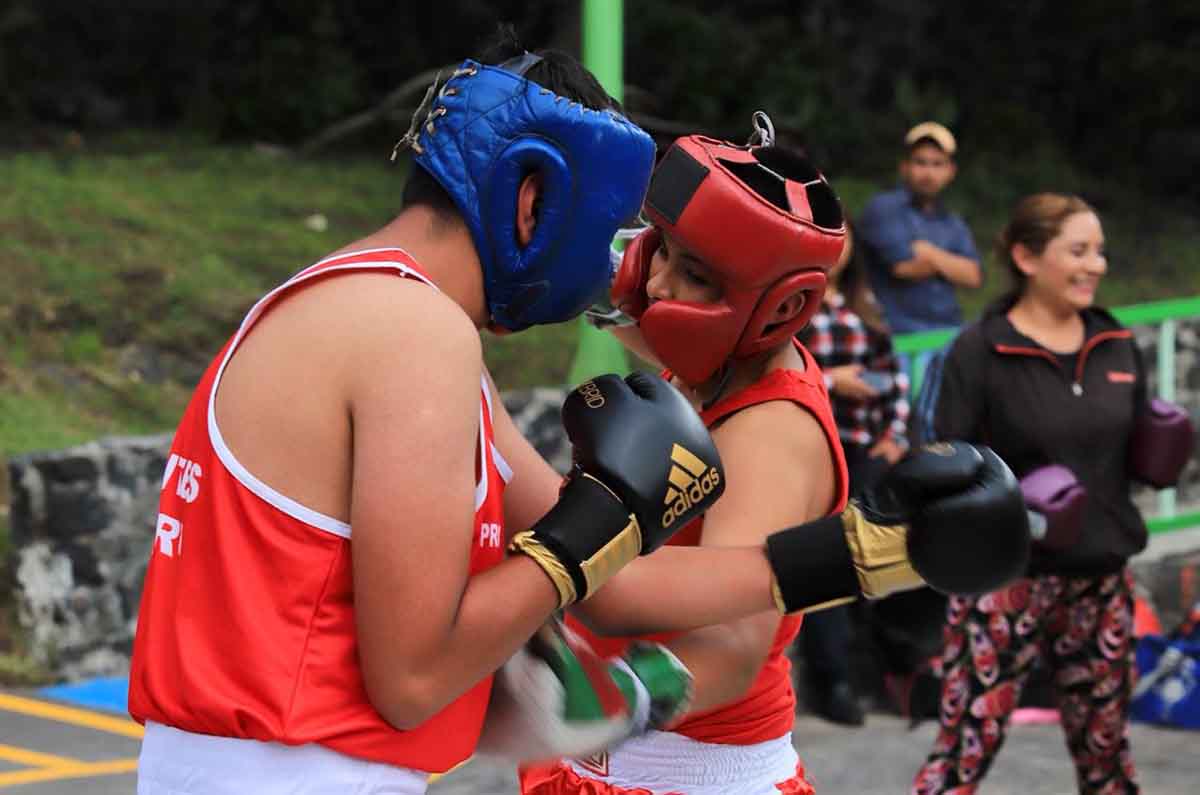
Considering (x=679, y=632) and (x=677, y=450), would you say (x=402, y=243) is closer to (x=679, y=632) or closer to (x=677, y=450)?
(x=677, y=450)

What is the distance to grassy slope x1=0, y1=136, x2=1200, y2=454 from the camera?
28.9 ft

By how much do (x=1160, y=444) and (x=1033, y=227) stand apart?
685 mm

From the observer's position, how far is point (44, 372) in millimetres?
8852

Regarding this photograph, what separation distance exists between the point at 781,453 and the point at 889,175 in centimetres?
1170

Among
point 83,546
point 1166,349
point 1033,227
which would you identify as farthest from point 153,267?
point 1033,227

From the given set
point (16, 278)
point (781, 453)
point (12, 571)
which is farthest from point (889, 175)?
point (781, 453)

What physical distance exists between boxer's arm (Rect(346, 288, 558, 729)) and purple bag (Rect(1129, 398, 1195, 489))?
3.48 metres

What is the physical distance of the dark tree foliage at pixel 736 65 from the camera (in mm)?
13398

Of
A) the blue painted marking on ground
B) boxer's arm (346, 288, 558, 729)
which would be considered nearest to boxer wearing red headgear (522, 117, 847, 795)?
boxer's arm (346, 288, 558, 729)

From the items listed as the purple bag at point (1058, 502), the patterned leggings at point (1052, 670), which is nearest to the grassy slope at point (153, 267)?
the patterned leggings at point (1052, 670)

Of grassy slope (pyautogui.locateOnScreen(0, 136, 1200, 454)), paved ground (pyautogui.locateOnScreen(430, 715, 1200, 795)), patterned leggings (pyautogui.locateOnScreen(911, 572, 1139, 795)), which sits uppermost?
patterned leggings (pyautogui.locateOnScreen(911, 572, 1139, 795))

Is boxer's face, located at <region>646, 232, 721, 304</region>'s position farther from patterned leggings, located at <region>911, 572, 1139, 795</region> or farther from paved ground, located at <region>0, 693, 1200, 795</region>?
paved ground, located at <region>0, 693, 1200, 795</region>

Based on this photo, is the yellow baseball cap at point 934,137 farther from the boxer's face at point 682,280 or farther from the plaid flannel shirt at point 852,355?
the boxer's face at point 682,280

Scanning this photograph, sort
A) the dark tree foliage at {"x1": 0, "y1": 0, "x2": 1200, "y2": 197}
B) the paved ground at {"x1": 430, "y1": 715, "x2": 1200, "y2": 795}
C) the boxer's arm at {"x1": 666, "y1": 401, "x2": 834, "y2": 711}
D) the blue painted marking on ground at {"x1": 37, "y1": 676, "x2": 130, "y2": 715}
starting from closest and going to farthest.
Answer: the boxer's arm at {"x1": 666, "y1": 401, "x2": 834, "y2": 711} → the paved ground at {"x1": 430, "y1": 715, "x2": 1200, "y2": 795} → the blue painted marking on ground at {"x1": 37, "y1": 676, "x2": 130, "y2": 715} → the dark tree foliage at {"x1": 0, "y1": 0, "x2": 1200, "y2": 197}
